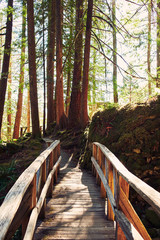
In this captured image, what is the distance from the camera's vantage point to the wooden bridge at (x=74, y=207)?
1693mm

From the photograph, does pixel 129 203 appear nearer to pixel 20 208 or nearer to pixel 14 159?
pixel 20 208

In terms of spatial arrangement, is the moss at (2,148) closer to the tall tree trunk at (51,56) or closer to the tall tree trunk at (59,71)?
the tall tree trunk at (59,71)

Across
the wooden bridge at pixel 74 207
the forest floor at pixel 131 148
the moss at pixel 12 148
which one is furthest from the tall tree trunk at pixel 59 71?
the wooden bridge at pixel 74 207

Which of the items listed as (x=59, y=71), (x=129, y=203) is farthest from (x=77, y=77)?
(x=129, y=203)

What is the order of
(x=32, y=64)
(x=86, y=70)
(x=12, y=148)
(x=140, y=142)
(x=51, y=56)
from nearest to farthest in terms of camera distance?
(x=140, y=142) < (x=12, y=148) < (x=86, y=70) < (x=32, y=64) < (x=51, y=56)

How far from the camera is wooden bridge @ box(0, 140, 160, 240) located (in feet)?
5.55

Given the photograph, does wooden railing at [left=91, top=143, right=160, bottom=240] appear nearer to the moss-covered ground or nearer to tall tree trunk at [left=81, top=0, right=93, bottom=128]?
the moss-covered ground

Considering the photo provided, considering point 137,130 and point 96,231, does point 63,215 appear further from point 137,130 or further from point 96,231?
point 137,130

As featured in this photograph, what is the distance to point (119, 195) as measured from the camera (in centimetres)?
253

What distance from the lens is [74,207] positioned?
151 inches

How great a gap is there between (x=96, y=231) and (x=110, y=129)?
448 cm

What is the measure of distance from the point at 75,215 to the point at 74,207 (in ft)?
1.12

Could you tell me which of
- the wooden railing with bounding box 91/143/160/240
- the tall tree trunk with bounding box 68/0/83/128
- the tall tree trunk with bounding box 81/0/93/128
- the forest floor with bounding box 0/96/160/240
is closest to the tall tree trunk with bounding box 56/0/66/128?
the tall tree trunk with bounding box 68/0/83/128

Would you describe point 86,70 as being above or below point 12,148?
above
